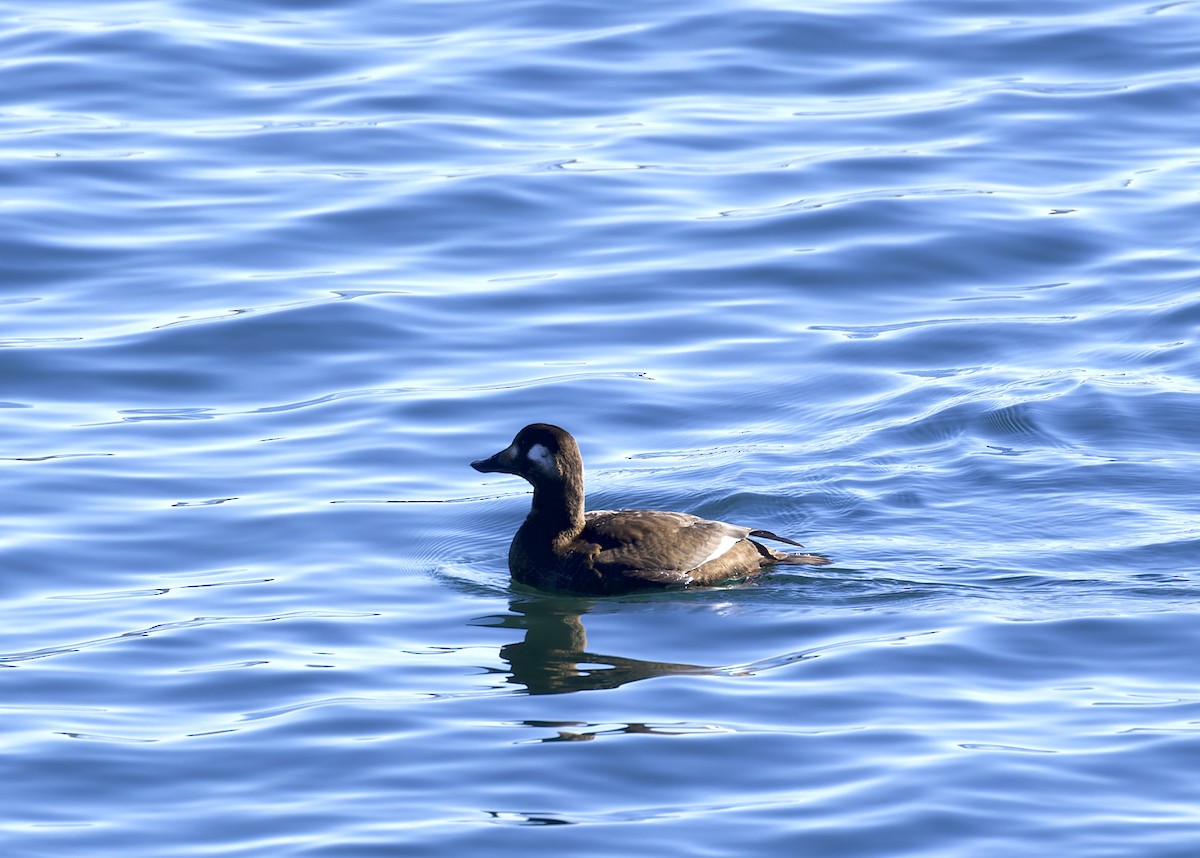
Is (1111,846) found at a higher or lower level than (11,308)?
lower

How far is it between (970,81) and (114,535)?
12.2 meters

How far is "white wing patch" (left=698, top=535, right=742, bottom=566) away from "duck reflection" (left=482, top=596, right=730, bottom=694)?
721mm

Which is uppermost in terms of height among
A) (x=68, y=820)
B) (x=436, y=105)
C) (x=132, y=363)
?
(x=436, y=105)

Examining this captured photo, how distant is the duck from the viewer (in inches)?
437

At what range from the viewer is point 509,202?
17.8 metres

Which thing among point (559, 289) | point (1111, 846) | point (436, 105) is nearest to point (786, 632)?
point (1111, 846)

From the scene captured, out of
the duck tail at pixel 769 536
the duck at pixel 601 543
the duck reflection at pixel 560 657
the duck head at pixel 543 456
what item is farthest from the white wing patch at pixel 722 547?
the duck head at pixel 543 456

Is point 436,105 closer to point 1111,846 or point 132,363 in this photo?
point 132,363

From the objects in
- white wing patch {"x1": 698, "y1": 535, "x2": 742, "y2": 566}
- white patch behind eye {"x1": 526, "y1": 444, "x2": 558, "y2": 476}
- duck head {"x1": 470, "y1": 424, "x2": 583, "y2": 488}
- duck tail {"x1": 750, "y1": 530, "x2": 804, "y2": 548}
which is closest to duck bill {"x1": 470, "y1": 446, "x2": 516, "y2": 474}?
duck head {"x1": 470, "y1": 424, "x2": 583, "y2": 488}

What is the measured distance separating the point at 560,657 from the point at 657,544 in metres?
1.25

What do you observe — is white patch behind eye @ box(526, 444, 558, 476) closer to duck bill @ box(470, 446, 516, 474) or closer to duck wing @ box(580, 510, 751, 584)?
duck bill @ box(470, 446, 516, 474)

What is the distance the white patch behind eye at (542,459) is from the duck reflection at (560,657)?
726 mm

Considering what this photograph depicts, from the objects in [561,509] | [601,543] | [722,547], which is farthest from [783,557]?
[561,509]

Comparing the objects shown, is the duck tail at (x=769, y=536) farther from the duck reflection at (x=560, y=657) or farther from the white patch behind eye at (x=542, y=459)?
the white patch behind eye at (x=542, y=459)
